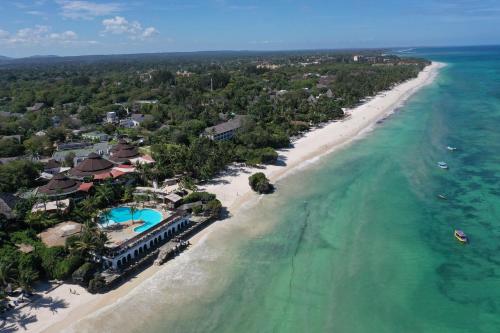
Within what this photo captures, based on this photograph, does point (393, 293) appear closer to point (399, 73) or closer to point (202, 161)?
point (202, 161)

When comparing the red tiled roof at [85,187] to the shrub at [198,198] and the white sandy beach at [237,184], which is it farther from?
the white sandy beach at [237,184]

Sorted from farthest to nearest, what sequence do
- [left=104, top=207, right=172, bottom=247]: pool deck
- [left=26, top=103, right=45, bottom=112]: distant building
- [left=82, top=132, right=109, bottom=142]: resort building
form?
[left=26, top=103, right=45, bottom=112]: distant building
[left=82, top=132, right=109, bottom=142]: resort building
[left=104, top=207, right=172, bottom=247]: pool deck

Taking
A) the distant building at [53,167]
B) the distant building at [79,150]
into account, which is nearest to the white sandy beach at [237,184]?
the distant building at [53,167]

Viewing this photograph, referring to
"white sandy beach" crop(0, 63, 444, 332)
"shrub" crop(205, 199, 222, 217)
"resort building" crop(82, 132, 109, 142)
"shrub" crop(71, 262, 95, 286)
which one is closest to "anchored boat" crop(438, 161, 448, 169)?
"white sandy beach" crop(0, 63, 444, 332)

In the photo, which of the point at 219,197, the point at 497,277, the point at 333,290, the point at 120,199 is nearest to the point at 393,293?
the point at 333,290

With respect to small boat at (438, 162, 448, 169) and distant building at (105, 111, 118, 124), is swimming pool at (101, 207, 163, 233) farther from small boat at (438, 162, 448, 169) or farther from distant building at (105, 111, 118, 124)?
distant building at (105, 111, 118, 124)
